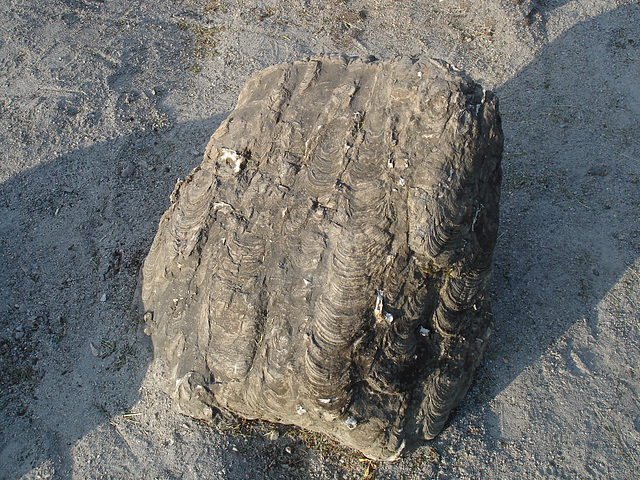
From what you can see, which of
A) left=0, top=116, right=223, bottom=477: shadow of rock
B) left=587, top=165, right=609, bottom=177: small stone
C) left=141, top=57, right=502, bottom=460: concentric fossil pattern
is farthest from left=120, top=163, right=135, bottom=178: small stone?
left=587, top=165, right=609, bottom=177: small stone

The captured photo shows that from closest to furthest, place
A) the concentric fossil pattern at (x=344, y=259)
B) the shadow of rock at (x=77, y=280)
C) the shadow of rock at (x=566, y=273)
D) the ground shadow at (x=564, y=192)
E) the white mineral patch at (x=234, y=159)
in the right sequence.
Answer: the concentric fossil pattern at (x=344, y=259) → the white mineral patch at (x=234, y=159) → the shadow of rock at (x=566, y=273) → the shadow of rock at (x=77, y=280) → the ground shadow at (x=564, y=192)

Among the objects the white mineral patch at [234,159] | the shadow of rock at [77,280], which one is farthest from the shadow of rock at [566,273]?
the shadow of rock at [77,280]

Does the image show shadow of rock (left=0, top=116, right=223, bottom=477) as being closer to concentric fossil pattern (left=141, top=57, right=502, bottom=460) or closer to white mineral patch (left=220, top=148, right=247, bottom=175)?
concentric fossil pattern (left=141, top=57, right=502, bottom=460)

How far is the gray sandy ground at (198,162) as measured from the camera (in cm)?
399

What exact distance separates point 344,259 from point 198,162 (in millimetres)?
3249

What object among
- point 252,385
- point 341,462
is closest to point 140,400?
point 252,385

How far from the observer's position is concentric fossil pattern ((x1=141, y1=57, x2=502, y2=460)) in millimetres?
3330

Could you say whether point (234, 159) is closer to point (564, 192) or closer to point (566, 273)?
point (566, 273)

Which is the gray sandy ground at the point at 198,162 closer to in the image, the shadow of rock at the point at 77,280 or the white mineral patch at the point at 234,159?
the shadow of rock at the point at 77,280

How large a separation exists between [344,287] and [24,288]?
3349 millimetres

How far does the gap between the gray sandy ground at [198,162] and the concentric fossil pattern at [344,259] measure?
1.53ft

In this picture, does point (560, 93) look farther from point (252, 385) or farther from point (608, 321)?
point (252, 385)

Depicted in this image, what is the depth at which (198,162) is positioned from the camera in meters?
5.99

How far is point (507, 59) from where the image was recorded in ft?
23.6
